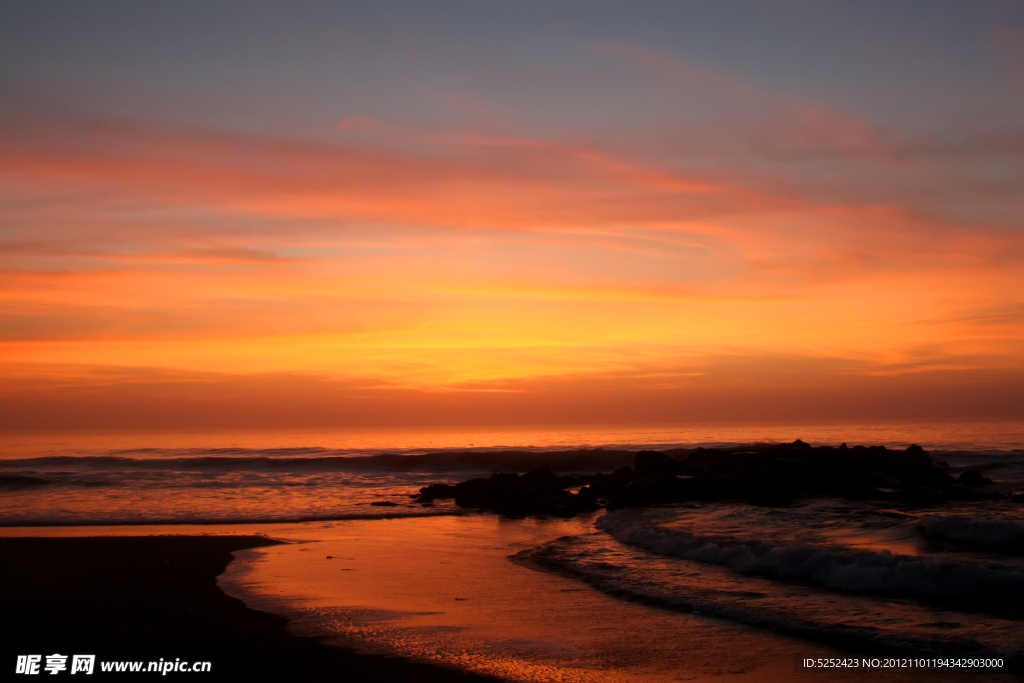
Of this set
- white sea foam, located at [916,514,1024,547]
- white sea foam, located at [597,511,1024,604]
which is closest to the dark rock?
white sea foam, located at [916,514,1024,547]

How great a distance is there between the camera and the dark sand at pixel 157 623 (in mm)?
7348

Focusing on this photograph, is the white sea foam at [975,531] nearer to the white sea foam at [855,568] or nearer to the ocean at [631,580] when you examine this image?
the ocean at [631,580]

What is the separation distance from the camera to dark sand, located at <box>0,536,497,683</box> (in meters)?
7.35

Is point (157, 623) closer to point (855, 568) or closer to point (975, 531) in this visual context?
point (855, 568)

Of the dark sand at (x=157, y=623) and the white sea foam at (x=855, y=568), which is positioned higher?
the white sea foam at (x=855, y=568)

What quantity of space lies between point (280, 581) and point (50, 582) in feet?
12.4

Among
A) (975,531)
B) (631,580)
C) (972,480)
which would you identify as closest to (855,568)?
(631,580)

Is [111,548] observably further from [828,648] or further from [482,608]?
[828,648]

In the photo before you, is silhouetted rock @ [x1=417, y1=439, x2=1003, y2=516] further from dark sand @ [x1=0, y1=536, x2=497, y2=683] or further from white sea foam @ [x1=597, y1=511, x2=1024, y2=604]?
dark sand @ [x1=0, y1=536, x2=497, y2=683]

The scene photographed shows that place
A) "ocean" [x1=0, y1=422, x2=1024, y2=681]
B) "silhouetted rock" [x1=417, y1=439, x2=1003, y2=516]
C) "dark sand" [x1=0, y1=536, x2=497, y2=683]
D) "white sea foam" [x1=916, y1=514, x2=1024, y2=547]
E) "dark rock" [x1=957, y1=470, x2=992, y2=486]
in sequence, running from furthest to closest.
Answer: "dark rock" [x1=957, y1=470, x2=992, y2=486], "silhouetted rock" [x1=417, y1=439, x2=1003, y2=516], "white sea foam" [x1=916, y1=514, x2=1024, y2=547], "ocean" [x1=0, y1=422, x2=1024, y2=681], "dark sand" [x1=0, y1=536, x2=497, y2=683]

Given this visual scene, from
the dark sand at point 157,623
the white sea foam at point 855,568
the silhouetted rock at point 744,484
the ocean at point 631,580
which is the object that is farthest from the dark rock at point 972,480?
the dark sand at point 157,623

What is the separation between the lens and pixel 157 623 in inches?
367

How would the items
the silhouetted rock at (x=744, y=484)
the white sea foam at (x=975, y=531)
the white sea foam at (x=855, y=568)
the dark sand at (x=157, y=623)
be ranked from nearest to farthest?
the dark sand at (x=157, y=623) → the white sea foam at (x=855, y=568) → the white sea foam at (x=975, y=531) → the silhouetted rock at (x=744, y=484)

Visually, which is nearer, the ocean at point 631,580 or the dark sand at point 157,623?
the dark sand at point 157,623
